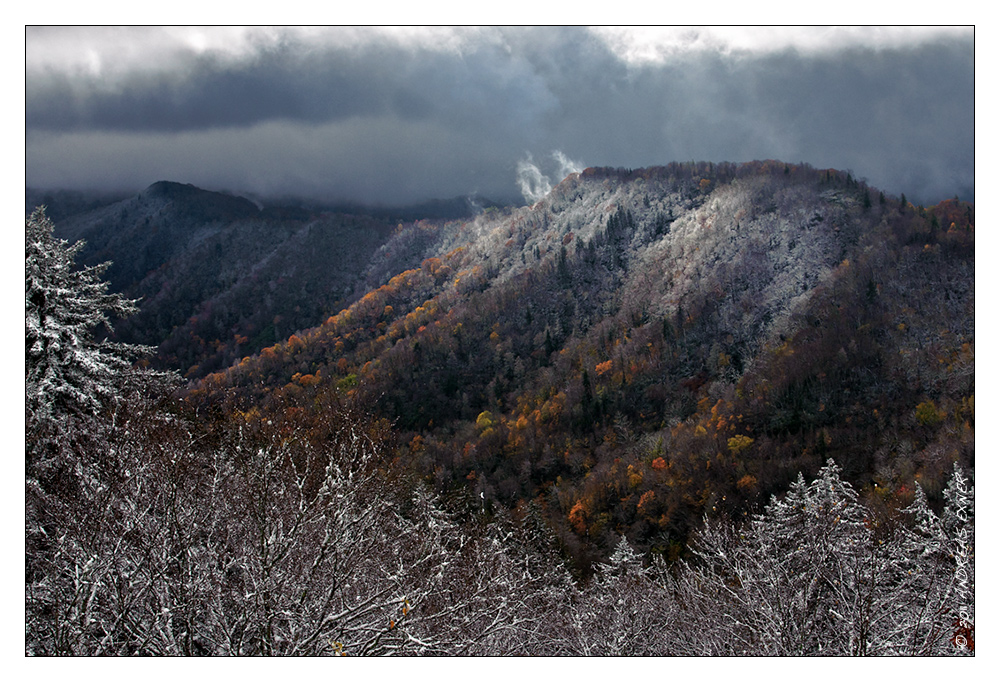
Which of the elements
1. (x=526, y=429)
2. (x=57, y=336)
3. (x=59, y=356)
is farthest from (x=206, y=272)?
(x=57, y=336)

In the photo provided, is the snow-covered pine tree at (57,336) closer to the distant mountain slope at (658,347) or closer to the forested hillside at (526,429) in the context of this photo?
the forested hillside at (526,429)

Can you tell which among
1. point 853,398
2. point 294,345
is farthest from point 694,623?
point 294,345

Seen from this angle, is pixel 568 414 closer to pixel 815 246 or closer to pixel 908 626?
pixel 815 246

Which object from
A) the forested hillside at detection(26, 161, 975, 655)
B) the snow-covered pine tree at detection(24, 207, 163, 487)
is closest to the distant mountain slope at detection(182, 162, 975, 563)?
the forested hillside at detection(26, 161, 975, 655)

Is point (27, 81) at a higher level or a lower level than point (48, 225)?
higher

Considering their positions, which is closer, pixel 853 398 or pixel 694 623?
pixel 694 623

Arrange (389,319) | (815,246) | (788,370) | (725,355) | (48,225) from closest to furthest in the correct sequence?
(48,225), (788,370), (725,355), (815,246), (389,319)
